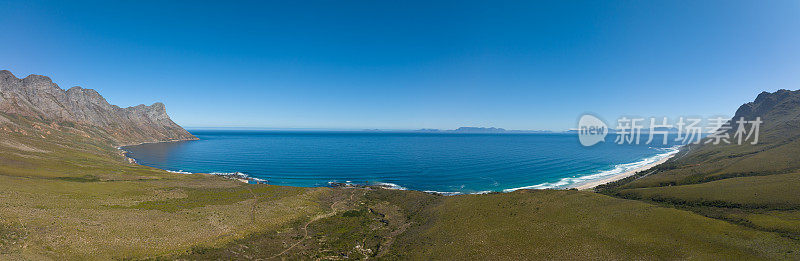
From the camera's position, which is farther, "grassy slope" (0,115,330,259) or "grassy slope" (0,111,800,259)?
"grassy slope" (0,111,800,259)

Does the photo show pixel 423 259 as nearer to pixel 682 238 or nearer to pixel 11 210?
pixel 682 238

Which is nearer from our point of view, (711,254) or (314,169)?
(711,254)

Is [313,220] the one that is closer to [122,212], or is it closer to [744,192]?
[122,212]

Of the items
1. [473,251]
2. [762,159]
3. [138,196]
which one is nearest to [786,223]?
[473,251]

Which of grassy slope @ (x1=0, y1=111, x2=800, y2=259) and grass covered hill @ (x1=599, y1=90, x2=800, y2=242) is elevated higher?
grass covered hill @ (x1=599, y1=90, x2=800, y2=242)

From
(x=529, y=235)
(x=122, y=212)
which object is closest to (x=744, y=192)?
(x=529, y=235)

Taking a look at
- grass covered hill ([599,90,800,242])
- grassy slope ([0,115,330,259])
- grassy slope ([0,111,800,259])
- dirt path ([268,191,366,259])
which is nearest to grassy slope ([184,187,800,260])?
grassy slope ([0,111,800,259])

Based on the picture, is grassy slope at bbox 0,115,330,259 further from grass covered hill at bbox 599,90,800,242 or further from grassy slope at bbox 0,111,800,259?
grass covered hill at bbox 599,90,800,242

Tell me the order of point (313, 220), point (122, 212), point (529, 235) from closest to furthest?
point (529, 235) → point (122, 212) → point (313, 220)

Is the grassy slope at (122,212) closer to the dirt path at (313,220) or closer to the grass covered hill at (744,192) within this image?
the dirt path at (313,220)
